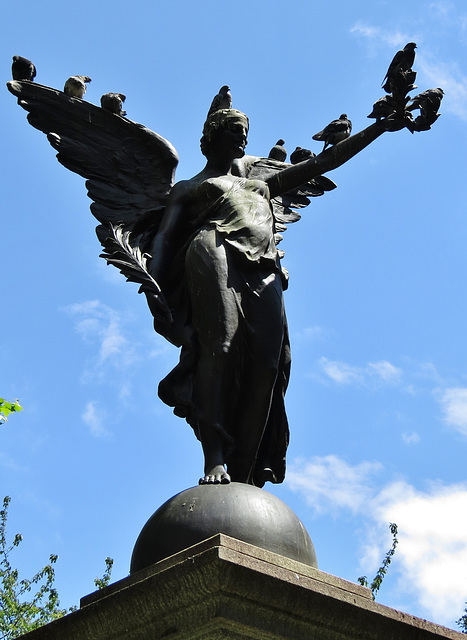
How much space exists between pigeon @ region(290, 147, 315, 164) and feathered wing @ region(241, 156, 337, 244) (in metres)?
0.12

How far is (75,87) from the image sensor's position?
6367mm

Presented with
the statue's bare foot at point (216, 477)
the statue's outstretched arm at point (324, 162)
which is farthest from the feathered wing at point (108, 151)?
the statue's bare foot at point (216, 477)

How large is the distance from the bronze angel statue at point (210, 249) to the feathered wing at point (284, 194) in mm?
17

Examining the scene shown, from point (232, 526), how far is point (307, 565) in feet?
1.44

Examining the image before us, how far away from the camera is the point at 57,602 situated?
15.2 m

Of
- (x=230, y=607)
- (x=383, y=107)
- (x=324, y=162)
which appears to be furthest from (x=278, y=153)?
(x=230, y=607)

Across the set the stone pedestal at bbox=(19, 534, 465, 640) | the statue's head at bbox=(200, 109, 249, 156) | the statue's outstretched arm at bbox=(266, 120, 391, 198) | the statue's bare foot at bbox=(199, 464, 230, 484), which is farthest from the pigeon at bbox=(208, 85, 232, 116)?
the stone pedestal at bbox=(19, 534, 465, 640)

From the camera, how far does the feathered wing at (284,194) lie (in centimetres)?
633

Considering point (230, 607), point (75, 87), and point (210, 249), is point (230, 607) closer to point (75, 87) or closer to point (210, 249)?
point (210, 249)

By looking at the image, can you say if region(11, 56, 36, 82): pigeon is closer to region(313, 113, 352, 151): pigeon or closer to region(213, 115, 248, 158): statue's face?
region(213, 115, 248, 158): statue's face

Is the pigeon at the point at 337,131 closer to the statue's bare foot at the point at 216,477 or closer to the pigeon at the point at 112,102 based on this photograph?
the pigeon at the point at 112,102

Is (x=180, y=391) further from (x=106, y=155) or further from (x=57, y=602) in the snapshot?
(x=57, y=602)

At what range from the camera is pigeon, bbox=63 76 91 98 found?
636cm

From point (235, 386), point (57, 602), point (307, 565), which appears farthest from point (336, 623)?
point (57, 602)
